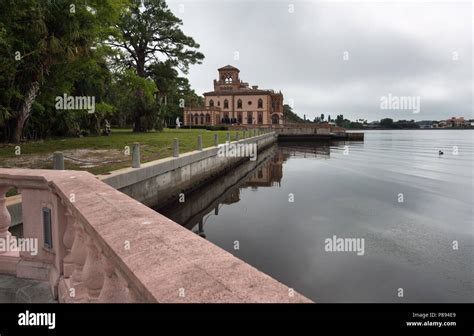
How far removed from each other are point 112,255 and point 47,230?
206cm

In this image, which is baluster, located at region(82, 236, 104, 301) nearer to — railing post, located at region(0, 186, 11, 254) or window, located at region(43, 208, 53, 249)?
window, located at region(43, 208, 53, 249)

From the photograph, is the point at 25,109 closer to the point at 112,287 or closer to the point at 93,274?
the point at 93,274

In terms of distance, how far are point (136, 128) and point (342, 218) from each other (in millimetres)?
28255

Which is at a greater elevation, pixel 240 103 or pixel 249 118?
pixel 240 103

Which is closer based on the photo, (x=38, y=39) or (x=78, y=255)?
(x=78, y=255)

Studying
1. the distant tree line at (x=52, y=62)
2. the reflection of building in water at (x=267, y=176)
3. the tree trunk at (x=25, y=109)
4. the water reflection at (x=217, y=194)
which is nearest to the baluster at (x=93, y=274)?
the water reflection at (x=217, y=194)

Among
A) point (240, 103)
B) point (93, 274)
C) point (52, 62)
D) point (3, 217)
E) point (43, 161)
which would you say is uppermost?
point (240, 103)

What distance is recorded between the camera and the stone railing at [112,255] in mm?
1465

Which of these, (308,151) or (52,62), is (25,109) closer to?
(52,62)

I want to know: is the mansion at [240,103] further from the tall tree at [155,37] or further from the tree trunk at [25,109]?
the tree trunk at [25,109]

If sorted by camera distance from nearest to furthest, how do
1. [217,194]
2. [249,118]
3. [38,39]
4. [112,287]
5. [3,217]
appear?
[112,287]
[3,217]
[38,39]
[217,194]
[249,118]

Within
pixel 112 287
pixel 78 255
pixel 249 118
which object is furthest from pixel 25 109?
pixel 249 118

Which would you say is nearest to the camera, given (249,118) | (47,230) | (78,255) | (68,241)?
(78,255)

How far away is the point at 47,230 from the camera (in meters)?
3.50
